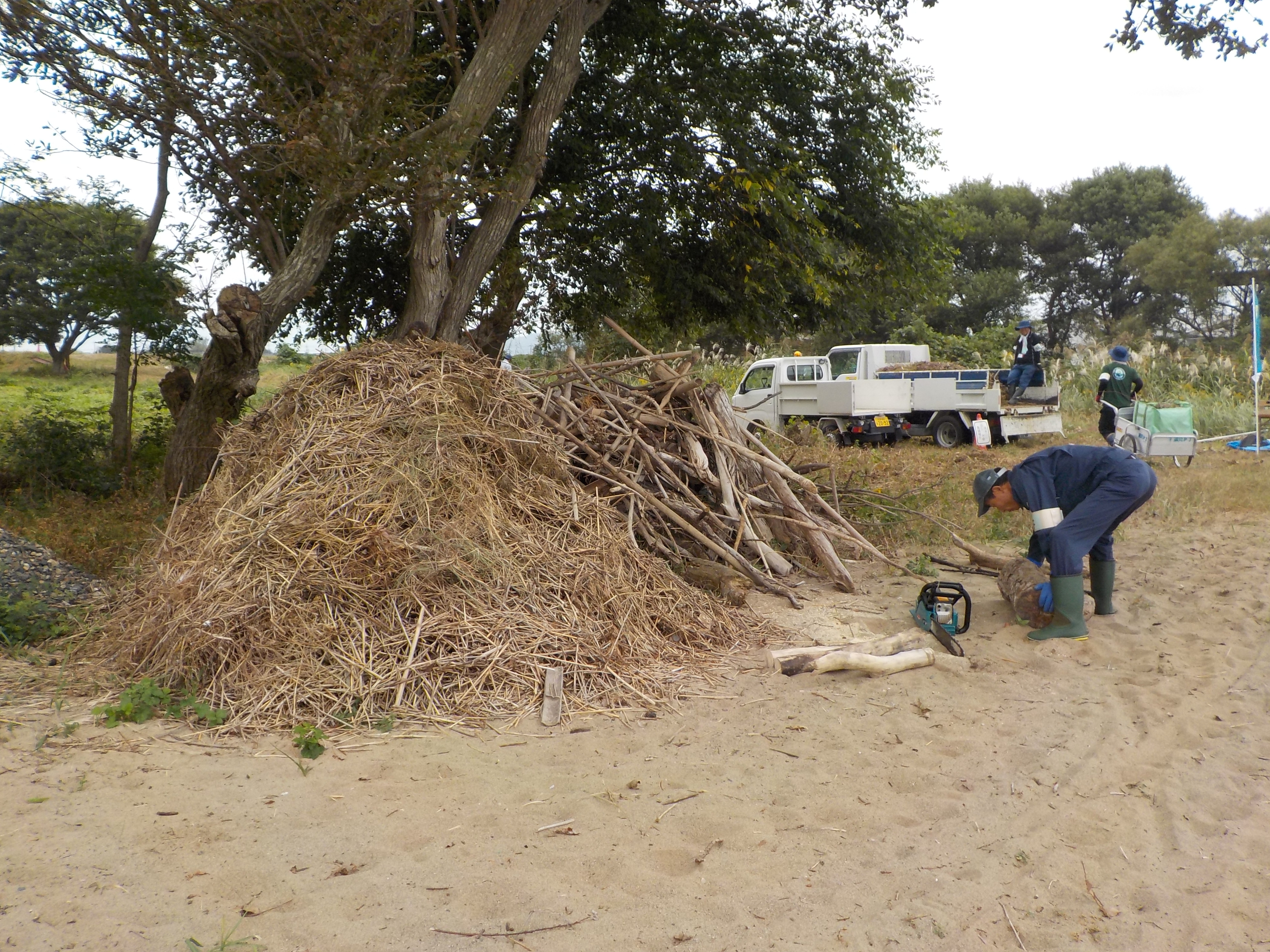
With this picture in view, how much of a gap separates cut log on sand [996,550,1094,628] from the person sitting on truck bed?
10.3 m

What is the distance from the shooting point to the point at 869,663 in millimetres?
4941

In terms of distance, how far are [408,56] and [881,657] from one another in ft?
20.7

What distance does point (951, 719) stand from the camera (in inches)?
174

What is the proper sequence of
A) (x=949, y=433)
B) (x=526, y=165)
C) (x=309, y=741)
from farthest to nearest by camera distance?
(x=949, y=433)
(x=526, y=165)
(x=309, y=741)

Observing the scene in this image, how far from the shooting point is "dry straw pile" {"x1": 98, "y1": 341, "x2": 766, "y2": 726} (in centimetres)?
445

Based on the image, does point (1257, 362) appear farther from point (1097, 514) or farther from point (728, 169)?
point (1097, 514)

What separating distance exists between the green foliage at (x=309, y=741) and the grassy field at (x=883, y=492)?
3071 millimetres

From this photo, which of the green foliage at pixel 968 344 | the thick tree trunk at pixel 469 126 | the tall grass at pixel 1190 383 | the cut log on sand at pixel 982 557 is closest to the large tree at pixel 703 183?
the thick tree trunk at pixel 469 126

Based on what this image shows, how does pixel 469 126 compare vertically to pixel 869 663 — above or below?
above

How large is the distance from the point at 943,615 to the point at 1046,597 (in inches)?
29.5

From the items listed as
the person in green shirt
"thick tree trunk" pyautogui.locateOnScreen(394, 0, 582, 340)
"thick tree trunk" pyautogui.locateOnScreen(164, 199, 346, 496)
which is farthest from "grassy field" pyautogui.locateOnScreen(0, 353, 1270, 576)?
"thick tree trunk" pyautogui.locateOnScreen(394, 0, 582, 340)

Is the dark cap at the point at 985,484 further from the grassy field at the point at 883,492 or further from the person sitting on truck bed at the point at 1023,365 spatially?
the person sitting on truck bed at the point at 1023,365

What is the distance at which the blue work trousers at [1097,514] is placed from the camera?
5.36m

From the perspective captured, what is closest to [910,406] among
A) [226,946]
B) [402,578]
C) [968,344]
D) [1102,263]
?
[968,344]
